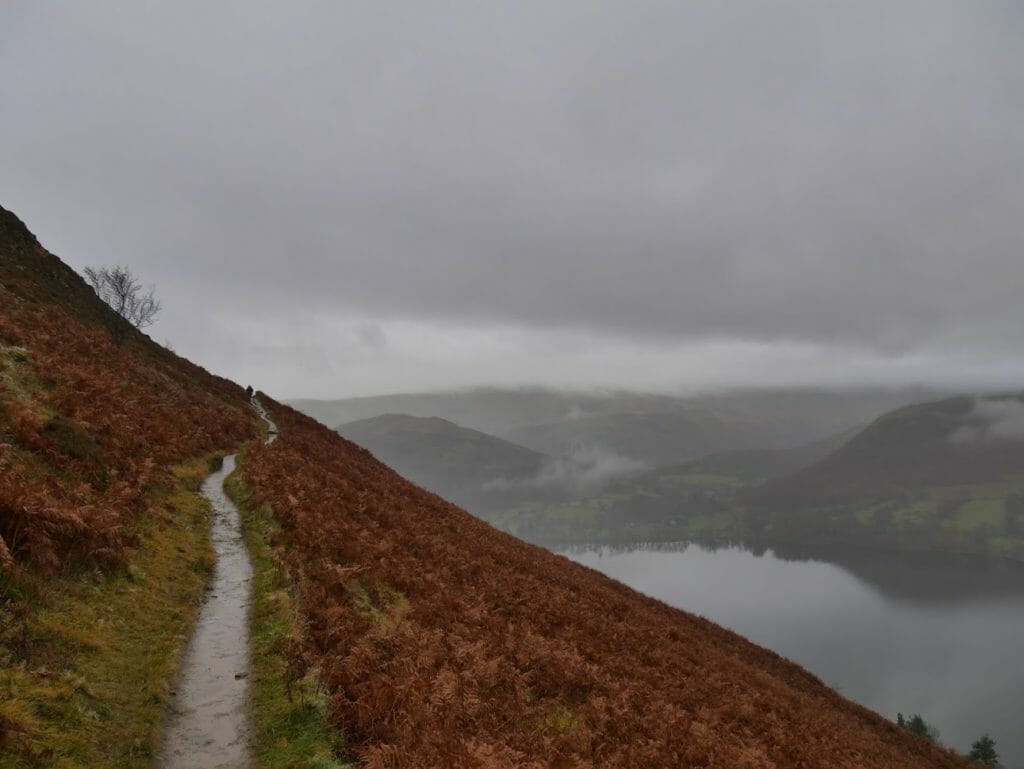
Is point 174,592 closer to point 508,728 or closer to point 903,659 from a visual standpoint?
point 508,728

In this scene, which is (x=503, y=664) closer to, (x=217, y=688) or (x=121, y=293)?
(x=217, y=688)

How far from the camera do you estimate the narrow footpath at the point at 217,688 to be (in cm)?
730

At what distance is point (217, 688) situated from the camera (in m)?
8.85

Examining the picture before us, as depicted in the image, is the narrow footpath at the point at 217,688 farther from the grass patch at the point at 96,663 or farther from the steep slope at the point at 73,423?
the steep slope at the point at 73,423

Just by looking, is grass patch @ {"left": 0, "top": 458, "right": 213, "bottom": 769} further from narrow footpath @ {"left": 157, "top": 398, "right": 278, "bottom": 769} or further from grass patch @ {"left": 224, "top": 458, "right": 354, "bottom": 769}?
grass patch @ {"left": 224, "top": 458, "right": 354, "bottom": 769}

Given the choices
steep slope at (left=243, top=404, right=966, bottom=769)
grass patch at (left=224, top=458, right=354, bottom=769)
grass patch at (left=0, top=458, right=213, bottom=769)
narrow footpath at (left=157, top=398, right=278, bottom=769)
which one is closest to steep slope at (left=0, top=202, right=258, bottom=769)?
grass patch at (left=0, top=458, right=213, bottom=769)

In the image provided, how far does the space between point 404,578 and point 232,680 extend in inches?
273

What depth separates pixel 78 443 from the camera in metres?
14.2

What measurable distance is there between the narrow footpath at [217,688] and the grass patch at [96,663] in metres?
0.23

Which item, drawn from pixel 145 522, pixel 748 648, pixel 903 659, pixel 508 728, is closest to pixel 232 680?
pixel 508 728

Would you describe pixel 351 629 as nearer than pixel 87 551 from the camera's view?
No

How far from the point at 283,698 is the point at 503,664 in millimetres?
5241

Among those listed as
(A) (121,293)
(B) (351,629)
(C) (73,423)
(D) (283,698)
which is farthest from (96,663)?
(A) (121,293)

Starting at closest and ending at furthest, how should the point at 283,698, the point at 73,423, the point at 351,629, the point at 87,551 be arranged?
1. the point at 283,698
2. the point at 87,551
3. the point at 351,629
4. the point at 73,423
